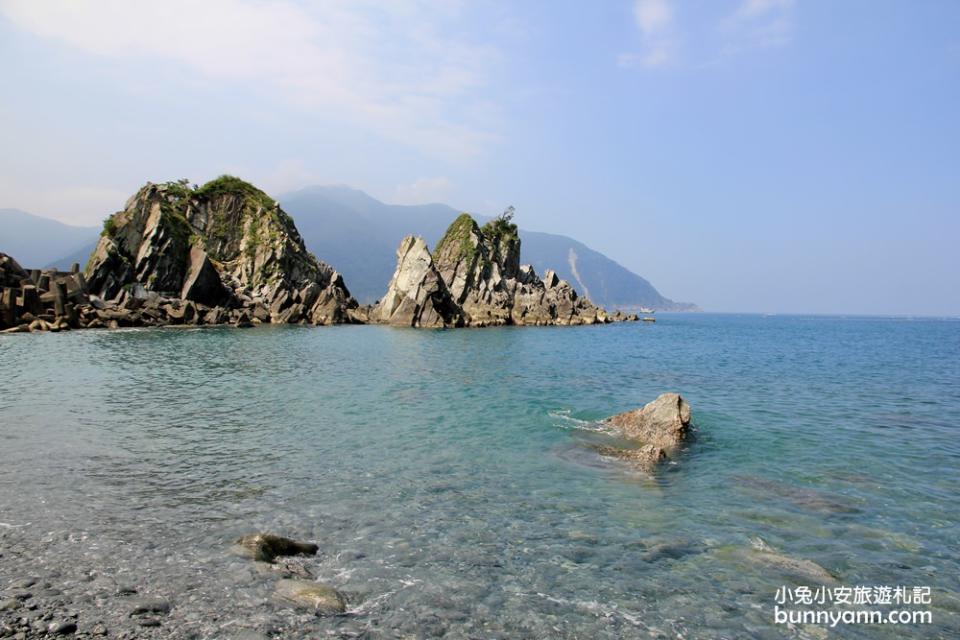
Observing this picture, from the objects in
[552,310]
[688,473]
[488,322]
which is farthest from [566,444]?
[552,310]

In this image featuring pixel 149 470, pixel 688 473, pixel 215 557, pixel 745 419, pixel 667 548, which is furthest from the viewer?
pixel 745 419

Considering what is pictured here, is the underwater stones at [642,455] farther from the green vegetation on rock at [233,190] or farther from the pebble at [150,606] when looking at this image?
the green vegetation on rock at [233,190]

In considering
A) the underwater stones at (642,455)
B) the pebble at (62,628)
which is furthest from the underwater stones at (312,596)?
the underwater stones at (642,455)

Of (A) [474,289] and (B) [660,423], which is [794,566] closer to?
(B) [660,423]

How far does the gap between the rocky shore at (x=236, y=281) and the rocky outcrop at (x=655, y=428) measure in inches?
2662

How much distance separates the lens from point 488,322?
341 feet

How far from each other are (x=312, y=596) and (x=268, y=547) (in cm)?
198

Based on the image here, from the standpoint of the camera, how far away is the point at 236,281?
4210 inches

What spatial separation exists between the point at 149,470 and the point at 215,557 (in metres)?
6.51

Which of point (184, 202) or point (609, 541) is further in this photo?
point (184, 202)

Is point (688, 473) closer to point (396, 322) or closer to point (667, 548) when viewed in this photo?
point (667, 548)

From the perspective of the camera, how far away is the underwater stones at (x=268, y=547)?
9492 millimetres

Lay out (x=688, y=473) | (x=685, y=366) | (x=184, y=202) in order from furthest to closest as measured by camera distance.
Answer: (x=184, y=202) < (x=685, y=366) < (x=688, y=473)

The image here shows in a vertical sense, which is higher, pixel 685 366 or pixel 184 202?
pixel 184 202
